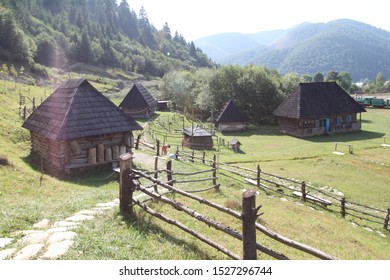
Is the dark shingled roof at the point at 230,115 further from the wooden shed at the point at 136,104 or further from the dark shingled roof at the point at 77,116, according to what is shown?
the dark shingled roof at the point at 77,116

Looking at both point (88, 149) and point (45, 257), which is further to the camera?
point (88, 149)

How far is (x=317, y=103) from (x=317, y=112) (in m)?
1.74

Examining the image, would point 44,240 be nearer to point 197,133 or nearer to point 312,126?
point 197,133

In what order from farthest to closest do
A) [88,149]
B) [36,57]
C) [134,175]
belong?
[36,57], [88,149], [134,175]

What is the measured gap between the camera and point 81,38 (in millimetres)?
89062

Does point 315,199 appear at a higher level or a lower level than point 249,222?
lower

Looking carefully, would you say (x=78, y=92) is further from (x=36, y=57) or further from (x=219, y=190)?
(x=36, y=57)

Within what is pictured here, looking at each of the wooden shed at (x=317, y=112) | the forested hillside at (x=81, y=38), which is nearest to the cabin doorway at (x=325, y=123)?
the wooden shed at (x=317, y=112)

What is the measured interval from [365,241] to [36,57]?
77353mm

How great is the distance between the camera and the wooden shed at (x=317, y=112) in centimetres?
3711

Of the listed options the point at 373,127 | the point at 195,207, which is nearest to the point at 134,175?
the point at 195,207

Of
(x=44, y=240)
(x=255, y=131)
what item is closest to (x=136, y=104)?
(x=255, y=131)

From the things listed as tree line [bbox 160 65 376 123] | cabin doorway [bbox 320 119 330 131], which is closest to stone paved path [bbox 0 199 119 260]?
cabin doorway [bbox 320 119 330 131]
